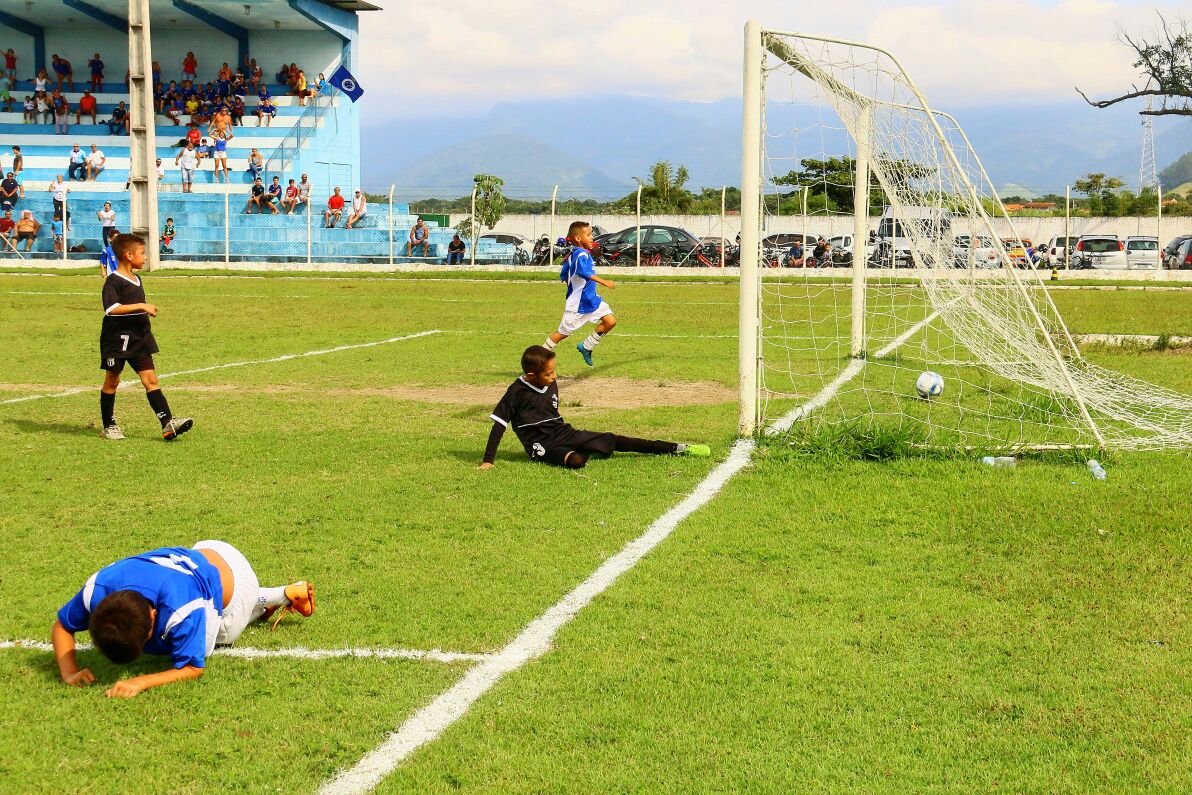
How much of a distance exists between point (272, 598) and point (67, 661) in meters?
0.86

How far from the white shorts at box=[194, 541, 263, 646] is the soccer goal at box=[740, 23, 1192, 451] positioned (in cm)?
470

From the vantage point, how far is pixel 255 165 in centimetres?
4112

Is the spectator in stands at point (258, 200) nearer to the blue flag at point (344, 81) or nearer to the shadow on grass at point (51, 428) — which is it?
the blue flag at point (344, 81)

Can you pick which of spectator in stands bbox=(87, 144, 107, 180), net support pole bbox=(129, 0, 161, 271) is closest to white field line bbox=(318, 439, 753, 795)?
net support pole bbox=(129, 0, 161, 271)

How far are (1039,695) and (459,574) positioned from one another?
8.69 ft

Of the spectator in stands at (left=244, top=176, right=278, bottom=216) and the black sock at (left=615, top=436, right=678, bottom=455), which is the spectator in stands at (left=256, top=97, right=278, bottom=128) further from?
the black sock at (left=615, top=436, right=678, bottom=455)

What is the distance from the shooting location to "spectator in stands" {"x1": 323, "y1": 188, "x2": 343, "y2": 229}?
39.6 metres

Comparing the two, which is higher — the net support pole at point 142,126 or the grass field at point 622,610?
the net support pole at point 142,126

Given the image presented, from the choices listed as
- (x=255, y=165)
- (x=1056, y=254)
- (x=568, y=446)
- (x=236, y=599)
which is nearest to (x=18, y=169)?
(x=255, y=165)

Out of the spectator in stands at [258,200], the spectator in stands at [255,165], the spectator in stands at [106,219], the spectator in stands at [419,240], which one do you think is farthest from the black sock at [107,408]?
the spectator in stands at [255,165]

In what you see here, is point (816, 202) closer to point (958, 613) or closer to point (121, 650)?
point (958, 613)

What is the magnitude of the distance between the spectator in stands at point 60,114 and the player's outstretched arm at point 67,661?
46267 millimetres

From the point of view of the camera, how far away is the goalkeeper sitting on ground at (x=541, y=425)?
8055mm

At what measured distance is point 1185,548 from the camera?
19.9 ft
